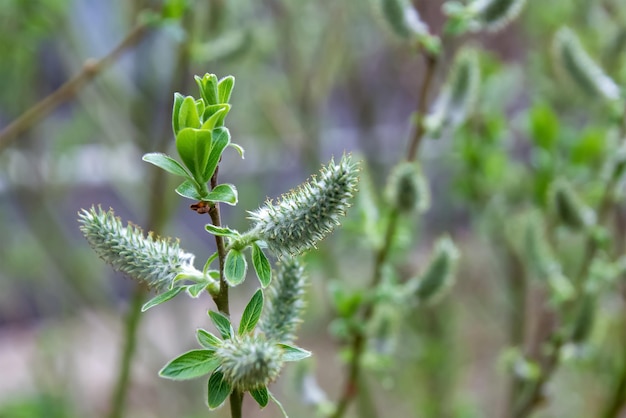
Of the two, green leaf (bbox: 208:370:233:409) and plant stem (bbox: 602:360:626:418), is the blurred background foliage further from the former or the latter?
green leaf (bbox: 208:370:233:409)

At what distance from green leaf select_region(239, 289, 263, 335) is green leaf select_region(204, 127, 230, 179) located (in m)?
0.10

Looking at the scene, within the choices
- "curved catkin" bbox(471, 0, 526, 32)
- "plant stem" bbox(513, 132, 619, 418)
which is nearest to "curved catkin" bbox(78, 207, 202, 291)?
"curved catkin" bbox(471, 0, 526, 32)

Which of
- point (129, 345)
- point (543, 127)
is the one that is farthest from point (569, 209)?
point (129, 345)

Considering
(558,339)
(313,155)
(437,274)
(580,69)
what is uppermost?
(313,155)

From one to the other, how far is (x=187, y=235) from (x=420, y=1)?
55.0 inches

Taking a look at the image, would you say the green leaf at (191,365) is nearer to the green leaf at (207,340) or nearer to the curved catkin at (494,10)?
the green leaf at (207,340)

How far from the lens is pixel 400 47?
188 cm

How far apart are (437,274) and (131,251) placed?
0.45m

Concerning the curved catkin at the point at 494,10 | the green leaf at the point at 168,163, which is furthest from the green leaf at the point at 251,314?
the curved catkin at the point at 494,10

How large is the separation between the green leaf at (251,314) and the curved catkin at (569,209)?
0.59 m

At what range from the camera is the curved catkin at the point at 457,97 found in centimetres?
87

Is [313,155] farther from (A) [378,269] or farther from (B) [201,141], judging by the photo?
(B) [201,141]

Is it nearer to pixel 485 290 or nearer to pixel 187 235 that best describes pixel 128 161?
pixel 187 235

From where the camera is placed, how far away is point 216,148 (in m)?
0.47
